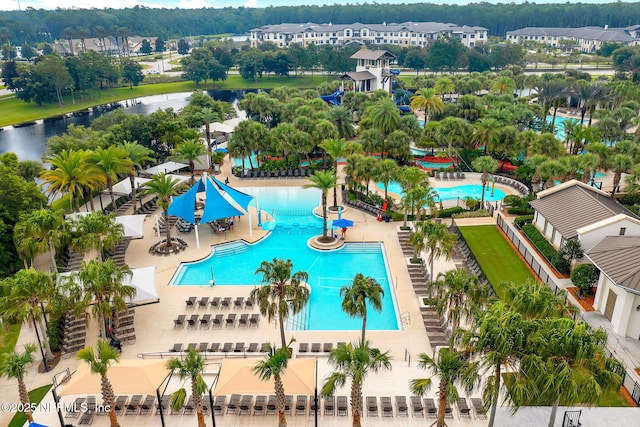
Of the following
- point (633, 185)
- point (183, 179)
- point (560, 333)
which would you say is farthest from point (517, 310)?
point (183, 179)

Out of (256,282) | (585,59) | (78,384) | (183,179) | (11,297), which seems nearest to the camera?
(78,384)

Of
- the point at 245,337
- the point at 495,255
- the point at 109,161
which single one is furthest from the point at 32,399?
the point at 495,255

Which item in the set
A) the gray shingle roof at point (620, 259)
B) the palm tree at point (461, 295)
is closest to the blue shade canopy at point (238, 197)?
the palm tree at point (461, 295)

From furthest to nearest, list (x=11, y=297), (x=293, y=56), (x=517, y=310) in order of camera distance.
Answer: (x=293, y=56) → (x=11, y=297) → (x=517, y=310)

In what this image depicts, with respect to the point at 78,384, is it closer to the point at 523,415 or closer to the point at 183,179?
the point at 523,415

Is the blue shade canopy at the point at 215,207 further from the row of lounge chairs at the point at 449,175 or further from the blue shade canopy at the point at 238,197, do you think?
the row of lounge chairs at the point at 449,175

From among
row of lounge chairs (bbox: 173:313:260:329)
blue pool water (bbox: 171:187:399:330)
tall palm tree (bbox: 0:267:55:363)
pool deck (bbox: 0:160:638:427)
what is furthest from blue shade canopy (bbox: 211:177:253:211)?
tall palm tree (bbox: 0:267:55:363)
